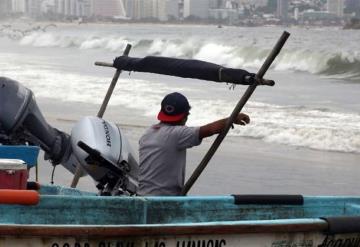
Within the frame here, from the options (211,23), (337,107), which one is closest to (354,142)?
(337,107)

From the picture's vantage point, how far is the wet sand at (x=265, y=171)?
35.6 ft

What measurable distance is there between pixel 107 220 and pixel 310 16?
106 meters

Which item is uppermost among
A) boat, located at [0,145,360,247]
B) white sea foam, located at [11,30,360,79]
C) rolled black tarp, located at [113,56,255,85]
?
rolled black tarp, located at [113,56,255,85]

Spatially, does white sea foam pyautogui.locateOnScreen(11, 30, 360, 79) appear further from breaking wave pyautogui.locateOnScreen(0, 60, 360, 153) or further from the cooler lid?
the cooler lid

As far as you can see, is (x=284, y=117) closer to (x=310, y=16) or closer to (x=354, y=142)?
(x=354, y=142)

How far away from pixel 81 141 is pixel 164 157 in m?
1.04

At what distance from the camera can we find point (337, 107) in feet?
69.7

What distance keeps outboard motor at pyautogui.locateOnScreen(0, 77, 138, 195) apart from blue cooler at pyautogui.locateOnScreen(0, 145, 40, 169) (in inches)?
23.6

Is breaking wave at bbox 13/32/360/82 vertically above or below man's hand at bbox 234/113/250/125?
below

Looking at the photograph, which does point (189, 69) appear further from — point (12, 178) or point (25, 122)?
point (12, 178)

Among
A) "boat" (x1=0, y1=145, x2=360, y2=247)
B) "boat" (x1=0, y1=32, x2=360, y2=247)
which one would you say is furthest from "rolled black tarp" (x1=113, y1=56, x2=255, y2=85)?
"boat" (x1=0, y1=145, x2=360, y2=247)

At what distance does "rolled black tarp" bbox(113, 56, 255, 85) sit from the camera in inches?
260

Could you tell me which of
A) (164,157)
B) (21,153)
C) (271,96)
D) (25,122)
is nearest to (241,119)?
(164,157)

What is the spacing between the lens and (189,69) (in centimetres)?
709
